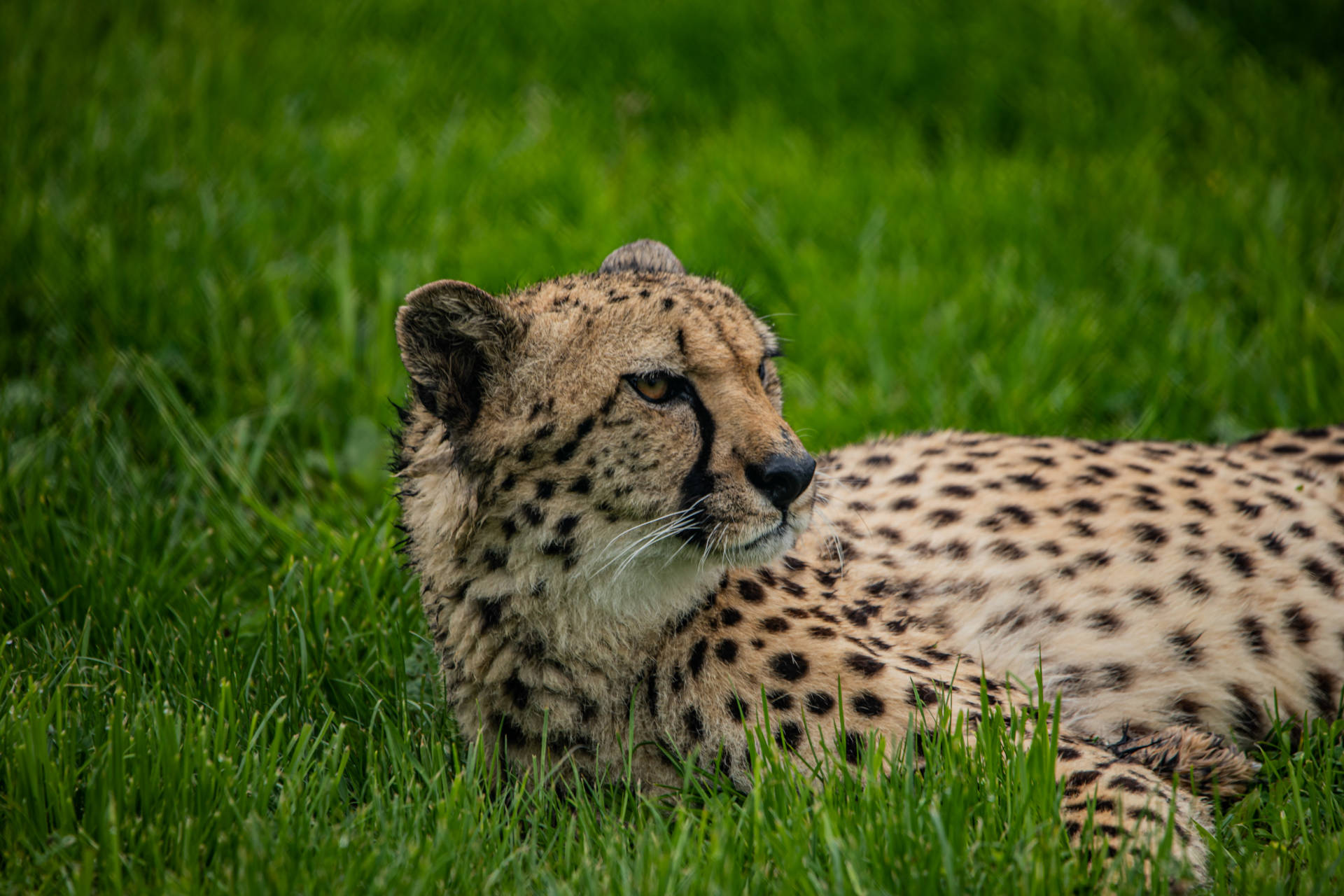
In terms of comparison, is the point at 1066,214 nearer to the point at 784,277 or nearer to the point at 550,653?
the point at 784,277

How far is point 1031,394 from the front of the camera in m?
5.18

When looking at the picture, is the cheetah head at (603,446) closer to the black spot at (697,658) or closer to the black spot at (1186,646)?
the black spot at (697,658)

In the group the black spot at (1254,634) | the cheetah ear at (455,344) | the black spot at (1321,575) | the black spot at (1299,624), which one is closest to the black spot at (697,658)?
the cheetah ear at (455,344)

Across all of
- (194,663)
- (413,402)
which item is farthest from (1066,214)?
(194,663)

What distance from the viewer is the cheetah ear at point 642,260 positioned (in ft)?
11.4

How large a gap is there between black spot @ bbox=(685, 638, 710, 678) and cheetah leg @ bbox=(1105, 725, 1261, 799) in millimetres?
1052

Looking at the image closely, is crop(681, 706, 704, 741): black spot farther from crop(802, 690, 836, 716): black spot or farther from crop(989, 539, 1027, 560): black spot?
crop(989, 539, 1027, 560): black spot

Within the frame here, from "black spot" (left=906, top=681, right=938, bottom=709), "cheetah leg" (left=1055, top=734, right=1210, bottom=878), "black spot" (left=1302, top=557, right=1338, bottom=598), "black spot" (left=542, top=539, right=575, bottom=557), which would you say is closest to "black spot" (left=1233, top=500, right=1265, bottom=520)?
"black spot" (left=1302, top=557, right=1338, bottom=598)

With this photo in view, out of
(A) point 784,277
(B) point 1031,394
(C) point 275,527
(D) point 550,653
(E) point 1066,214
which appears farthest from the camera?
(E) point 1066,214

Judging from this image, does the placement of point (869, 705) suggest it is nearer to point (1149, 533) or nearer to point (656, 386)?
point (656, 386)

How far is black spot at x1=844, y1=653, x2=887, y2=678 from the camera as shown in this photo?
292cm

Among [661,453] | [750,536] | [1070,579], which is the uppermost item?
[661,453]

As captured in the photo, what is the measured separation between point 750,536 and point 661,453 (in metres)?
0.28

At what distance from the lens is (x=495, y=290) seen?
5.50 meters
